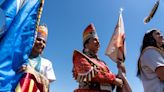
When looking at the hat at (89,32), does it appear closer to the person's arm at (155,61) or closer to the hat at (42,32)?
the hat at (42,32)

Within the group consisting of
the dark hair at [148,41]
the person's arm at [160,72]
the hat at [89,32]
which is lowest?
the person's arm at [160,72]

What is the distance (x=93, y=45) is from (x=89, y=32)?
0.43 meters

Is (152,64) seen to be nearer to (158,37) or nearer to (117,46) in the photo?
(158,37)

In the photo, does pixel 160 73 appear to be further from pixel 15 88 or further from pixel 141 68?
pixel 15 88

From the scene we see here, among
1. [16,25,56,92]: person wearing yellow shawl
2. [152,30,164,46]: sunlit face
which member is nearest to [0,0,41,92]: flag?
[16,25,56,92]: person wearing yellow shawl

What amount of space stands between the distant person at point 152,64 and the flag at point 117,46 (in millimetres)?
1143

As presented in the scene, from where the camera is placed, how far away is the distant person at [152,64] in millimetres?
5086

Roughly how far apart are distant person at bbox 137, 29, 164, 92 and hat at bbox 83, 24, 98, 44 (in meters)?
1.28

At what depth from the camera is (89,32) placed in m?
6.86

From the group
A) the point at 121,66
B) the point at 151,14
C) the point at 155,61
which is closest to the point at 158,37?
the point at 155,61

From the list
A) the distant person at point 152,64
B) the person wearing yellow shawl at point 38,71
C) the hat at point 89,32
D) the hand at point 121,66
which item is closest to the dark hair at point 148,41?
the distant person at point 152,64

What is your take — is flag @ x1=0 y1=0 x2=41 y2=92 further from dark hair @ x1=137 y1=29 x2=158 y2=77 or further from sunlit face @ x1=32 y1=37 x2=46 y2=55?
dark hair @ x1=137 y1=29 x2=158 y2=77

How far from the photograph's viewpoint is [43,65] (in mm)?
6293

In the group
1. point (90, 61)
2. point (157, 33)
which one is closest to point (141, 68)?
point (157, 33)
